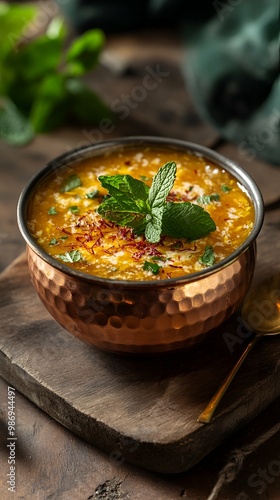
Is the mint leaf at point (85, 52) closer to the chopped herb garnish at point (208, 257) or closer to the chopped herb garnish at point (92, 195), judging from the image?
the chopped herb garnish at point (92, 195)

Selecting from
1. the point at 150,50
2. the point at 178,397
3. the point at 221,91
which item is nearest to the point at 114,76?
the point at 150,50

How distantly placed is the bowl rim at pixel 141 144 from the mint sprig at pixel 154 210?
0.12m

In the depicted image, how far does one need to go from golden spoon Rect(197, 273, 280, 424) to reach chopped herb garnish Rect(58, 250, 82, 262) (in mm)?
433

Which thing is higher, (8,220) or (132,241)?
(132,241)

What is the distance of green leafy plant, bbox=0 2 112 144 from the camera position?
9.59 feet

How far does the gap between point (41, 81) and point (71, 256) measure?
138 cm

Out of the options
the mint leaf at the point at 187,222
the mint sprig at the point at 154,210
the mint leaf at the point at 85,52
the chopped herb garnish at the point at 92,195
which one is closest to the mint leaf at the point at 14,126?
the mint leaf at the point at 85,52

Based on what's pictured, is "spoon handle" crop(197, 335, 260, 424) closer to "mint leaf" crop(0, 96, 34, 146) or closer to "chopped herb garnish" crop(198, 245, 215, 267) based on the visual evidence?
"chopped herb garnish" crop(198, 245, 215, 267)

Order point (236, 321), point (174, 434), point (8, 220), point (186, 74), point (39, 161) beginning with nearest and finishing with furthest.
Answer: point (174, 434) → point (236, 321) → point (8, 220) → point (39, 161) → point (186, 74)

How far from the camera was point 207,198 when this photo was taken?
198 cm

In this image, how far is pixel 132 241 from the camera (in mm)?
1864

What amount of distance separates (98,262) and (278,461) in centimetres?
60

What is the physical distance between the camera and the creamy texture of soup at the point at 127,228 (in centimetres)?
179

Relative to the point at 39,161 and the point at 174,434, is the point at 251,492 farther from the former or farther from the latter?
the point at 39,161
